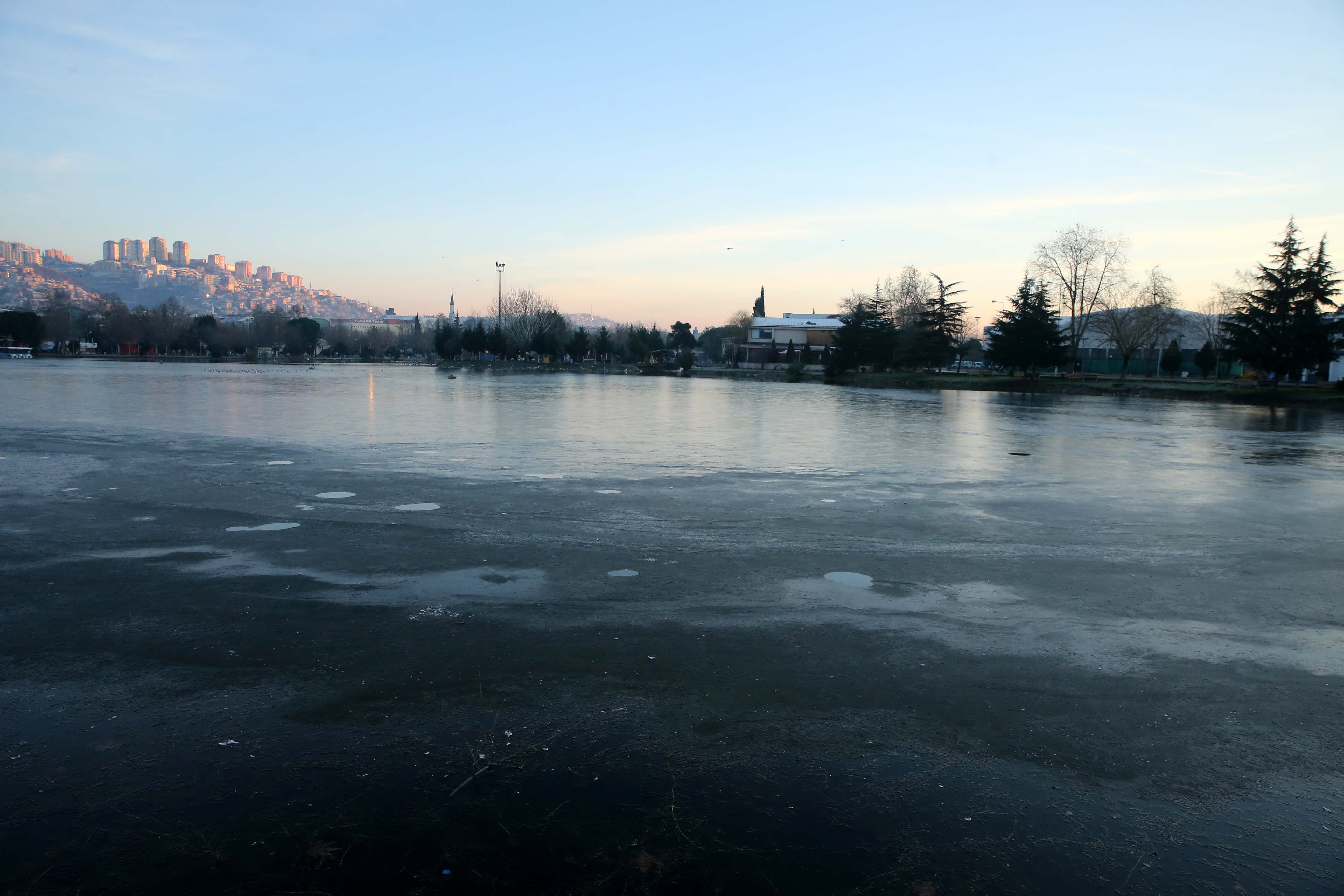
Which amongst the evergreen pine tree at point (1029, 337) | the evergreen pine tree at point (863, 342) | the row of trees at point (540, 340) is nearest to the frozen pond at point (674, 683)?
the evergreen pine tree at point (1029, 337)

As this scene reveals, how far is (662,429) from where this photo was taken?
71.1 ft

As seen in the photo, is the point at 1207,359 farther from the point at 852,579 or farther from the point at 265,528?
the point at 265,528

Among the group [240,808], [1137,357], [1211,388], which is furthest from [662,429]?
[1137,357]

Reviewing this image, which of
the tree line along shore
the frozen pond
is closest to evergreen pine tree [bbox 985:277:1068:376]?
the tree line along shore

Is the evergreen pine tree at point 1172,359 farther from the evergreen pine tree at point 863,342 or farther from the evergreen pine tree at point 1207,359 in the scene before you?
the evergreen pine tree at point 863,342

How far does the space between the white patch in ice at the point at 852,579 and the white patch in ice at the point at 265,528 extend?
18.6 feet

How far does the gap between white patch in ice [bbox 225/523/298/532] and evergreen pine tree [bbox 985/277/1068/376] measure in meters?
58.7

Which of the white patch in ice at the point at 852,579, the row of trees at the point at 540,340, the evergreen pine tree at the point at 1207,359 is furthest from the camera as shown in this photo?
the row of trees at the point at 540,340

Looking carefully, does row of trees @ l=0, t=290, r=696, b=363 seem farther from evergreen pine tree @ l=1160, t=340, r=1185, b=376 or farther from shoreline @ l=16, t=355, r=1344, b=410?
evergreen pine tree @ l=1160, t=340, r=1185, b=376

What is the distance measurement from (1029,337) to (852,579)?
190 feet

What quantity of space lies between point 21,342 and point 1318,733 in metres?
143

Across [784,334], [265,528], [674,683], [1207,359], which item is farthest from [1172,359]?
[674,683]

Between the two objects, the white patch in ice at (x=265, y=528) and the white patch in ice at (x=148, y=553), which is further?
the white patch in ice at (x=265, y=528)

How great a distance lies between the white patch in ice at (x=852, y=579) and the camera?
275 inches
